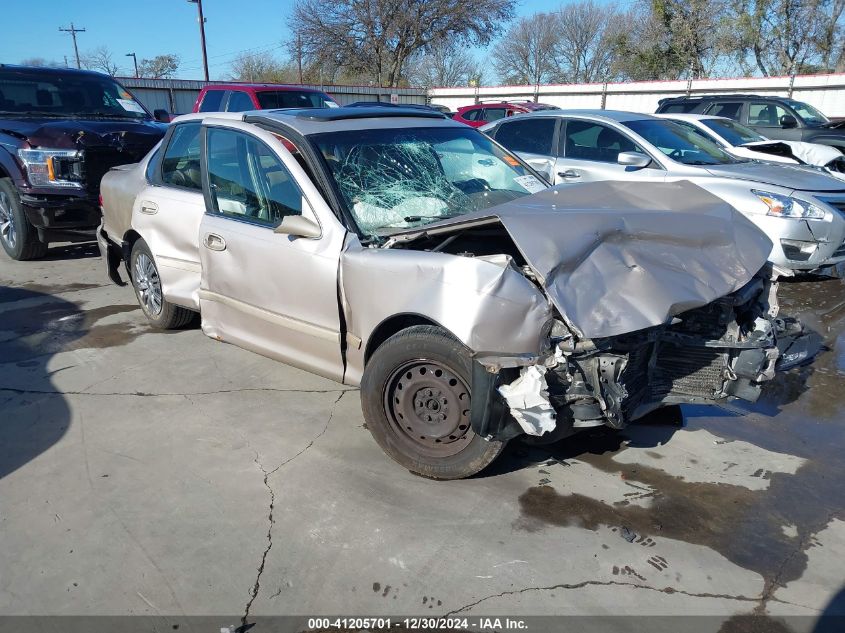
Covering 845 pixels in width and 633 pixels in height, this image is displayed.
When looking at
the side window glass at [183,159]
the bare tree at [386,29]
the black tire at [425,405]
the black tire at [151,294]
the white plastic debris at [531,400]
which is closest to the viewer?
the white plastic debris at [531,400]

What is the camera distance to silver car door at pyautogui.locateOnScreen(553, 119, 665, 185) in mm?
7168

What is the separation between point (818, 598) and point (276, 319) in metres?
3.01

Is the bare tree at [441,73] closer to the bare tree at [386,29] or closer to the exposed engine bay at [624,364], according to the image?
the bare tree at [386,29]


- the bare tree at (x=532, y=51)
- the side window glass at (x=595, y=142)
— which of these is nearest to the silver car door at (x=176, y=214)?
the side window glass at (x=595, y=142)

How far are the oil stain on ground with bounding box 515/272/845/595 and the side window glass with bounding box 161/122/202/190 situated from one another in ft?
10.6

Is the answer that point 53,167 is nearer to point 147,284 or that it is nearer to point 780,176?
point 147,284

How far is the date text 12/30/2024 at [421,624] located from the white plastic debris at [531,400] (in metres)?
0.78

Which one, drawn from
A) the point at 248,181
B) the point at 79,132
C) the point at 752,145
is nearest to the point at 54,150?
the point at 79,132

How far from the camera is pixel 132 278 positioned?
551cm

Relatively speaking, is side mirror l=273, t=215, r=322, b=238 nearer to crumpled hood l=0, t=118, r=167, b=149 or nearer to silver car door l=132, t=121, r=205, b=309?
silver car door l=132, t=121, r=205, b=309

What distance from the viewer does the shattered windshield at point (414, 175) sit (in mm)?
3723

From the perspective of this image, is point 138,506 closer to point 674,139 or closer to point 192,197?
point 192,197

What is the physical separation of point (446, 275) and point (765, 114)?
12691 mm

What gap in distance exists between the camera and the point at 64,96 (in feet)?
26.5
